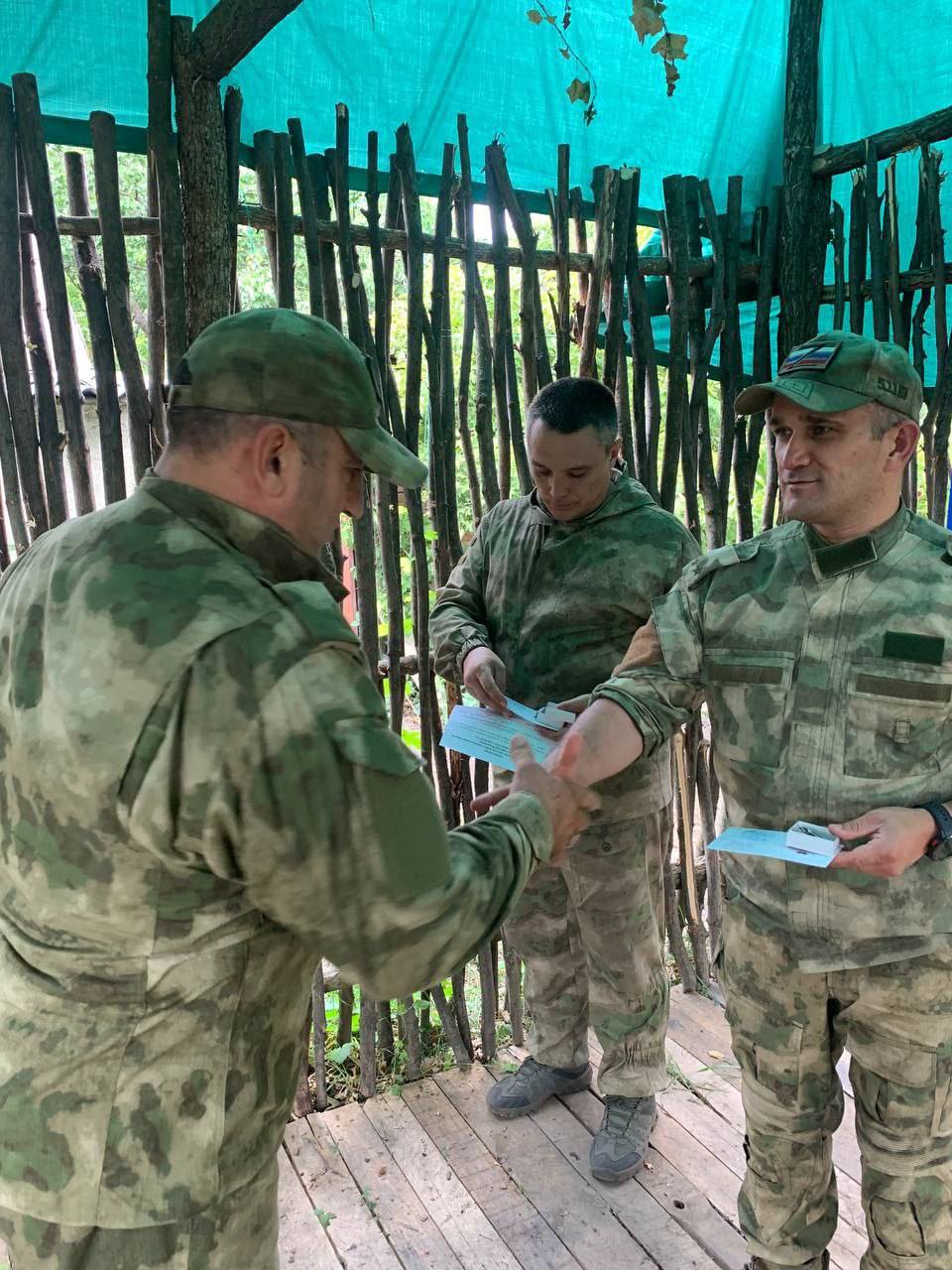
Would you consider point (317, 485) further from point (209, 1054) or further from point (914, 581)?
point (914, 581)

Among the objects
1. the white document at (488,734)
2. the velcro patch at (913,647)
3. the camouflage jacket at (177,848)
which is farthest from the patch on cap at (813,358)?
the camouflage jacket at (177,848)

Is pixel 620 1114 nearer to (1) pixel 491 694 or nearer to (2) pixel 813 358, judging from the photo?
(1) pixel 491 694

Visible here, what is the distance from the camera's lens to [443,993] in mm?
3154

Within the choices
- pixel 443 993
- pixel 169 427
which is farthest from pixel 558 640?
pixel 169 427

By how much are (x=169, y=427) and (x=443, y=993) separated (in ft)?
8.06

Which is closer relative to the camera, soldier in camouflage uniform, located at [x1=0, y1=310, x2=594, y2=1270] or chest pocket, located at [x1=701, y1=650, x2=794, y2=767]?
soldier in camouflage uniform, located at [x1=0, y1=310, x2=594, y2=1270]

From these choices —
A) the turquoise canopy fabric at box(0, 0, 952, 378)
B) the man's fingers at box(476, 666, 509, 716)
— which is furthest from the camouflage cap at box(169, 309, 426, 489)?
the turquoise canopy fabric at box(0, 0, 952, 378)

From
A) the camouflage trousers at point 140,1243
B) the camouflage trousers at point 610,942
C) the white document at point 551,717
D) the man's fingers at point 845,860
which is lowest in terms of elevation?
the camouflage trousers at point 610,942

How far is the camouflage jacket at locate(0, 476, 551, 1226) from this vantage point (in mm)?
1047

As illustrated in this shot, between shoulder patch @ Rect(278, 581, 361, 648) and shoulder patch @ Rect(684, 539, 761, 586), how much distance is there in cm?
110

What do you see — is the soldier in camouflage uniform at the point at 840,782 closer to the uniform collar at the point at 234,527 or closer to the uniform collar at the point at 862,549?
the uniform collar at the point at 862,549

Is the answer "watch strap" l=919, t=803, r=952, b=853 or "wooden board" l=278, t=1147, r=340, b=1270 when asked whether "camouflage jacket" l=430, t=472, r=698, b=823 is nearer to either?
"watch strap" l=919, t=803, r=952, b=853

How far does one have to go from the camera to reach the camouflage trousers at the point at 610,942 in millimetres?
2682

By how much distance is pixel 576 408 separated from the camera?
2461mm
